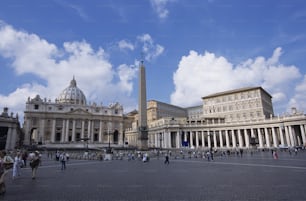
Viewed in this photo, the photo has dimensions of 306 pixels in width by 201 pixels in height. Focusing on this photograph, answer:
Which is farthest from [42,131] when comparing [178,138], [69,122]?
[178,138]

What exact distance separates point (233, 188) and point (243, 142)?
5392cm

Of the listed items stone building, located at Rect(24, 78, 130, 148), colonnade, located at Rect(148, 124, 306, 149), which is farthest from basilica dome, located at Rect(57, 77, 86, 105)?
colonnade, located at Rect(148, 124, 306, 149)

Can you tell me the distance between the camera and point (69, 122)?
71.8 metres

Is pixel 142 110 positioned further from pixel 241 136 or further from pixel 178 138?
pixel 241 136

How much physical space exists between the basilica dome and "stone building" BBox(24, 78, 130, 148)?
48.8 ft

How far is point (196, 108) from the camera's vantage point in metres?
90.2

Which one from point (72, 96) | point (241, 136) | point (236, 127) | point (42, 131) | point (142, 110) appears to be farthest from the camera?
point (72, 96)

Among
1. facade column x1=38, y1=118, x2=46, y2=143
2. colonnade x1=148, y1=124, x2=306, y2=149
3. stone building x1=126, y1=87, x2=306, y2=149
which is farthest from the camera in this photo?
facade column x1=38, y1=118, x2=46, y2=143

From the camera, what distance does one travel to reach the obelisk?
31234 millimetres

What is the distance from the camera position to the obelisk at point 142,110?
31.2 metres

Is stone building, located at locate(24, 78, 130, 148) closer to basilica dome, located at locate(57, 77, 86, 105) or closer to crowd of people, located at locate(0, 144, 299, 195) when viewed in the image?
basilica dome, located at locate(57, 77, 86, 105)

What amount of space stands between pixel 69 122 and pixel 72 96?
76.2 feet

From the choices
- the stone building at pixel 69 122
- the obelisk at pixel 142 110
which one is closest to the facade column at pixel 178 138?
the stone building at pixel 69 122

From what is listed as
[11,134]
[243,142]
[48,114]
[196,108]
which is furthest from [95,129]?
[243,142]
